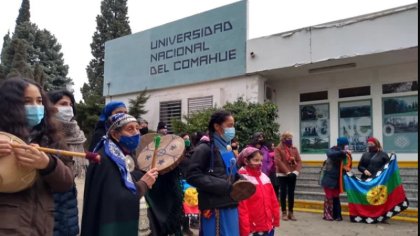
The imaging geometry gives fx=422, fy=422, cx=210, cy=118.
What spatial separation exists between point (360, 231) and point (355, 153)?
5.95 m

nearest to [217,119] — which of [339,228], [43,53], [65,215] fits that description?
[65,215]

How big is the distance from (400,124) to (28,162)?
12.3 meters

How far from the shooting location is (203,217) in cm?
400

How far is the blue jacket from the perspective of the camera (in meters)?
2.99

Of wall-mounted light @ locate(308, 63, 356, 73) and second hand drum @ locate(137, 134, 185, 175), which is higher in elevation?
wall-mounted light @ locate(308, 63, 356, 73)

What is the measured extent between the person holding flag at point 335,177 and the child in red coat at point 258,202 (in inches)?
165

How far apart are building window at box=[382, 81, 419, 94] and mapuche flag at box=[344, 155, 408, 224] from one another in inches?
177

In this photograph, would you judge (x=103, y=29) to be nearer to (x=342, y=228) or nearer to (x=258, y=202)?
(x=342, y=228)

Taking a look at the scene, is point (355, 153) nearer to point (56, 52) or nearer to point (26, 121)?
point (26, 121)

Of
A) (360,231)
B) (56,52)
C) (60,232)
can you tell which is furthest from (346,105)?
(56,52)

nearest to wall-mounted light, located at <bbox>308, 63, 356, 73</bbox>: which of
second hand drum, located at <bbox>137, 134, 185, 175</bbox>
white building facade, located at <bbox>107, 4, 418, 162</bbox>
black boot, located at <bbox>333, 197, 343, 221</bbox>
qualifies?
white building facade, located at <bbox>107, 4, 418, 162</bbox>

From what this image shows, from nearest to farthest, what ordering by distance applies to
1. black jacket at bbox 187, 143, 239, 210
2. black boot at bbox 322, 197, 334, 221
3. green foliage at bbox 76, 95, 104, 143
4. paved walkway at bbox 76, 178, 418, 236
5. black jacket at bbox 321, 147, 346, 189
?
1. black jacket at bbox 187, 143, 239, 210
2. paved walkway at bbox 76, 178, 418, 236
3. black jacket at bbox 321, 147, 346, 189
4. black boot at bbox 322, 197, 334, 221
5. green foliage at bbox 76, 95, 104, 143

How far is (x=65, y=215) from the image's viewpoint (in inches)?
119

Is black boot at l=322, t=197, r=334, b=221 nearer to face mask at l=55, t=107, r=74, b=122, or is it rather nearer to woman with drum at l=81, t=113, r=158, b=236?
face mask at l=55, t=107, r=74, b=122
